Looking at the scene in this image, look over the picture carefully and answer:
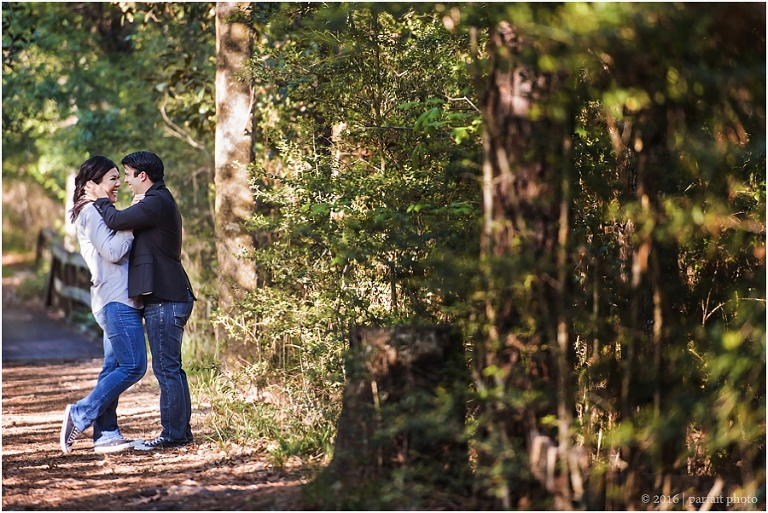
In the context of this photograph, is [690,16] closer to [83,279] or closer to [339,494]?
[339,494]

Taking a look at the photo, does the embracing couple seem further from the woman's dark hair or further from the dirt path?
the dirt path

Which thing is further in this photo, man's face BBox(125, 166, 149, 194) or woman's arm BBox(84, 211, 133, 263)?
man's face BBox(125, 166, 149, 194)

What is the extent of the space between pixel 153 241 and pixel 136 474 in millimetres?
1548

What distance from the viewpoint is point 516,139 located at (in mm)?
4152

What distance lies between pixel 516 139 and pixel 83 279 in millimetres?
11557

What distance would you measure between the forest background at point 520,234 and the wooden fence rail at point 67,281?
559 cm

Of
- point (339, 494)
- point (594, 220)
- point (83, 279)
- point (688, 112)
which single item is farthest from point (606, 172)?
point (83, 279)

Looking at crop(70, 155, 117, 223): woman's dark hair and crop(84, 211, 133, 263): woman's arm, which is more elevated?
crop(70, 155, 117, 223): woman's dark hair

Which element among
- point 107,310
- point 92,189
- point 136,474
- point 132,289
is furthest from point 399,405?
point 92,189

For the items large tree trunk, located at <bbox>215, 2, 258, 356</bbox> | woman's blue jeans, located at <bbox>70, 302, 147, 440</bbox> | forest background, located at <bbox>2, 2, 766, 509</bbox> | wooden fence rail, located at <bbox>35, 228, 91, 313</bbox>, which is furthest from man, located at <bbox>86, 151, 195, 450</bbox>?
wooden fence rail, located at <bbox>35, 228, 91, 313</bbox>

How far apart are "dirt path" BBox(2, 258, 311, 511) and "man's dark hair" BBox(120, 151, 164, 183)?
188 cm

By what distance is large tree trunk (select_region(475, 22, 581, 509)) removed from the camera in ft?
13.2

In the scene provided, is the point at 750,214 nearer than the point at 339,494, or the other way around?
the point at 339,494

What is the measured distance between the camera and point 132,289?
20.0 feet
